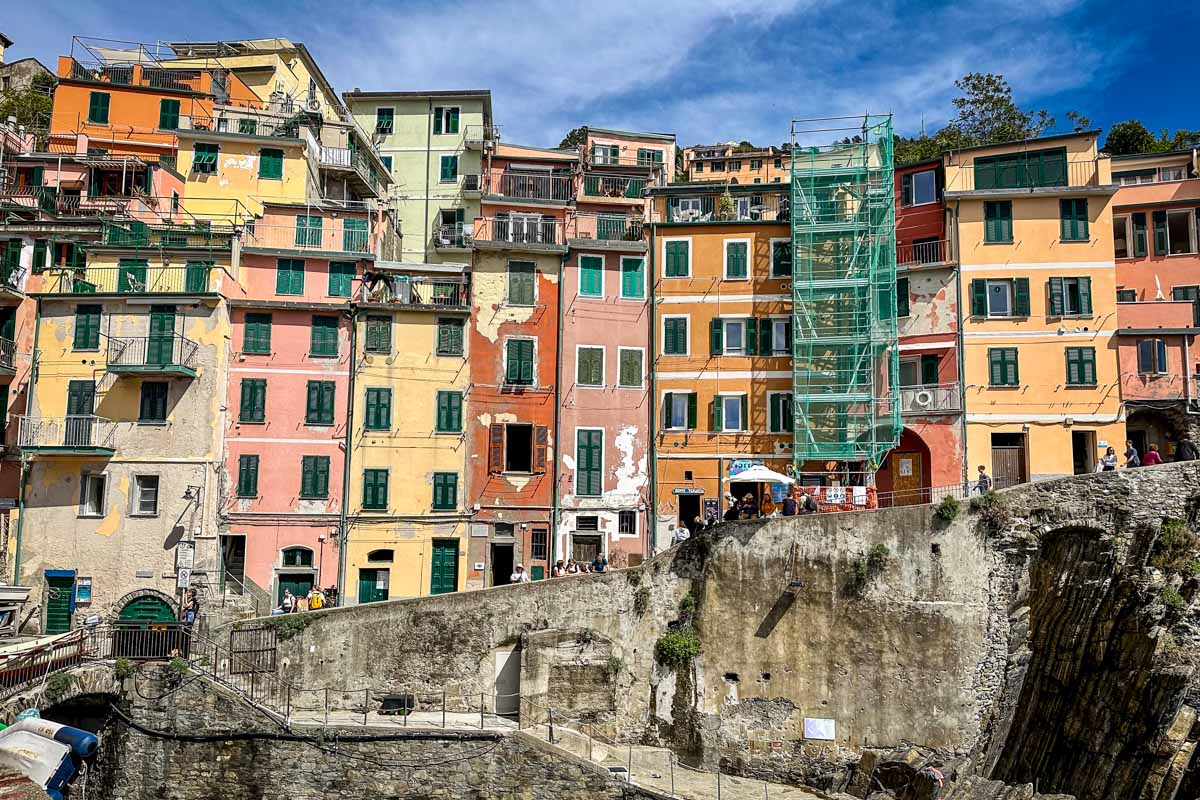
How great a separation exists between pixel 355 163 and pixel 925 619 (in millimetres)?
30902

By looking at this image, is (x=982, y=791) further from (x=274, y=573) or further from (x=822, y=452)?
(x=274, y=573)

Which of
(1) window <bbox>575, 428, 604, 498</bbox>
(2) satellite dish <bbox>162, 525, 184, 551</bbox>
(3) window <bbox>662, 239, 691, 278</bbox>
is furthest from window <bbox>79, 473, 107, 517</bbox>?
(3) window <bbox>662, 239, 691, 278</bbox>

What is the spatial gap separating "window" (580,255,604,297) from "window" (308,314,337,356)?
31.2ft

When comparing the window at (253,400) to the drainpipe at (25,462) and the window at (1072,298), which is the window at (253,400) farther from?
the window at (1072,298)

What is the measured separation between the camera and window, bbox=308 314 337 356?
34.6 m

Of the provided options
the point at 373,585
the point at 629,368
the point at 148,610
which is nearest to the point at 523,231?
the point at 629,368

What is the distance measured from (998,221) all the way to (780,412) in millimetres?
10849

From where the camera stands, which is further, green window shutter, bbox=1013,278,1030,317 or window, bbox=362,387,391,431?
green window shutter, bbox=1013,278,1030,317

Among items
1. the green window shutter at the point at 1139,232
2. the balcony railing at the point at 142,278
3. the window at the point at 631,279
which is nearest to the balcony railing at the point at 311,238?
the balcony railing at the point at 142,278

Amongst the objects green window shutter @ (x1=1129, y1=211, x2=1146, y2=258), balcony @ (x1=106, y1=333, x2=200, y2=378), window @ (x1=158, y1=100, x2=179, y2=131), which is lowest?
balcony @ (x1=106, y1=333, x2=200, y2=378)

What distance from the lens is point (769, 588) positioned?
29.1 metres

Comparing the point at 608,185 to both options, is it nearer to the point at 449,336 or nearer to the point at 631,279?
the point at 631,279

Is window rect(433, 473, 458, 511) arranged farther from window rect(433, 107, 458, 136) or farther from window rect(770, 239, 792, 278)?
window rect(433, 107, 458, 136)

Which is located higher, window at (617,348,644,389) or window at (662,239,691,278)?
window at (662,239,691,278)
